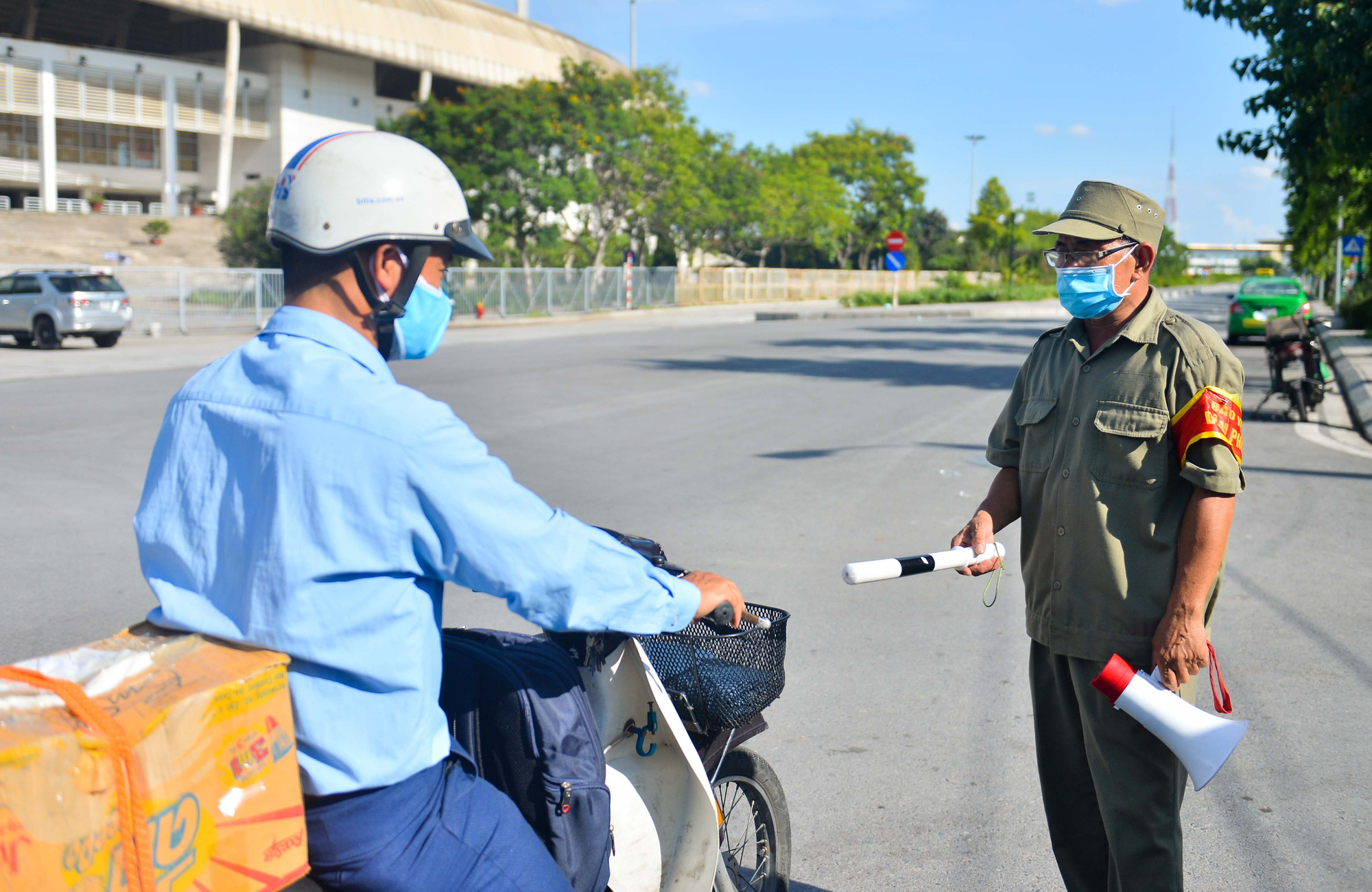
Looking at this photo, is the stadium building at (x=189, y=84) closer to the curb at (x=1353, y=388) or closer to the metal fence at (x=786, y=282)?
the metal fence at (x=786, y=282)

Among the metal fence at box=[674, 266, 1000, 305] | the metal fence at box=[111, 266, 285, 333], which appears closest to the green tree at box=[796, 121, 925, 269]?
the metal fence at box=[674, 266, 1000, 305]

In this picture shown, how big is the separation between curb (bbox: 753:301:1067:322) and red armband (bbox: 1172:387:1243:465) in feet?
119

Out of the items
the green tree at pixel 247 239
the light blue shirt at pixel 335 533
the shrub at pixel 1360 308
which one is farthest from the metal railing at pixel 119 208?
the light blue shirt at pixel 335 533

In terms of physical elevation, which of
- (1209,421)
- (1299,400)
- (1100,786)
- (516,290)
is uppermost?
(516,290)

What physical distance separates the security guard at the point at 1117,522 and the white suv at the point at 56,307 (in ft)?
79.0

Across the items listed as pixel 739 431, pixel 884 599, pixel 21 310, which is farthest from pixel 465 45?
pixel 884 599

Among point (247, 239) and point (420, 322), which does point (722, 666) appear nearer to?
point (420, 322)

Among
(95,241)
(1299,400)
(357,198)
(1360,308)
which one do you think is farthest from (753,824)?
(95,241)

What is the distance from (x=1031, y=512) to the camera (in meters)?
2.95

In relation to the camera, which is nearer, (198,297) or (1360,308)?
(198,297)

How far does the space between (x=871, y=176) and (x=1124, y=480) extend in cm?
7277

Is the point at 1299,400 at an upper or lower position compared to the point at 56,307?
lower

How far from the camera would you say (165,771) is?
1441 millimetres

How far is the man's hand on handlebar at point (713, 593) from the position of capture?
2.12 metres
